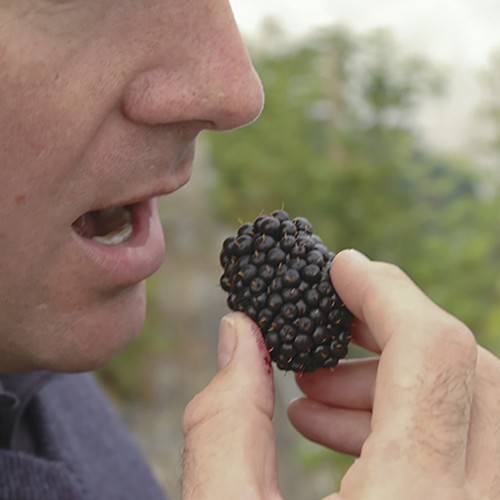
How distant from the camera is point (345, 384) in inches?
44.3

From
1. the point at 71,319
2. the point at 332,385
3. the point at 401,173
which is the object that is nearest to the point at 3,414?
the point at 71,319

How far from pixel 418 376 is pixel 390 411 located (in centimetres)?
5

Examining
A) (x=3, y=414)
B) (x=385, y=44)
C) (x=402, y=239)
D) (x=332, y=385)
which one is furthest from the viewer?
(x=385, y=44)

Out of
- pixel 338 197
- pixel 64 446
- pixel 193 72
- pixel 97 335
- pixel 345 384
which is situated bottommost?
pixel 338 197

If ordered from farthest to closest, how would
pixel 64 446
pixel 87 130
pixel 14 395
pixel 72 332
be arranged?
1. pixel 64 446
2. pixel 14 395
3. pixel 72 332
4. pixel 87 130

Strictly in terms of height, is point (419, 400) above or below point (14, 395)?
above

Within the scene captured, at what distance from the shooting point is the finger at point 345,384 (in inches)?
43.7

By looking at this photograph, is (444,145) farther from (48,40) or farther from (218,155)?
(48,40)

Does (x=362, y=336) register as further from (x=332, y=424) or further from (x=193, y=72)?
(x=193, y=72)

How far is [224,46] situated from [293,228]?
240 millimetres

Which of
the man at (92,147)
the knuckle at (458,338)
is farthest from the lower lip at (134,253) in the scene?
the knuckle at (458,338)

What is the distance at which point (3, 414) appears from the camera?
125 cm

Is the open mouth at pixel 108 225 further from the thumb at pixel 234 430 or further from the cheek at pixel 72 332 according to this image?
the thumb at pixel 234 430

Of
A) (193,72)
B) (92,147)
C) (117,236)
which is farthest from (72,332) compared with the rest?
(193,72)
